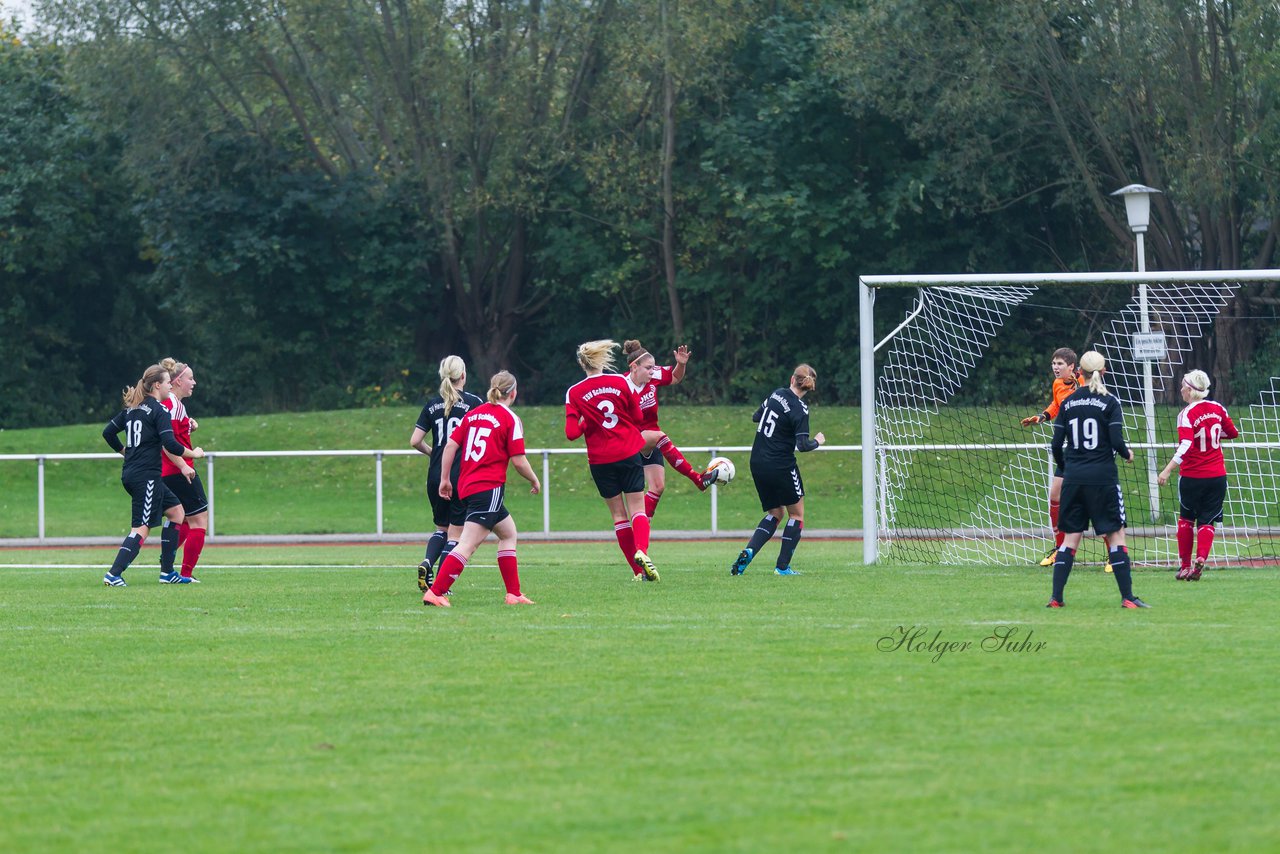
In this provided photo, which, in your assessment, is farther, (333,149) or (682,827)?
(333,149)

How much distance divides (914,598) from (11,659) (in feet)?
19.9

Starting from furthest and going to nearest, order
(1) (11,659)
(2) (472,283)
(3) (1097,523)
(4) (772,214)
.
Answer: (2) (472,283) → (4) (772,214) → (3) (1097,523) → (1) (11,659)

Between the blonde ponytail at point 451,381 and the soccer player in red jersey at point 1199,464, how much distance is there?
5.89 metres

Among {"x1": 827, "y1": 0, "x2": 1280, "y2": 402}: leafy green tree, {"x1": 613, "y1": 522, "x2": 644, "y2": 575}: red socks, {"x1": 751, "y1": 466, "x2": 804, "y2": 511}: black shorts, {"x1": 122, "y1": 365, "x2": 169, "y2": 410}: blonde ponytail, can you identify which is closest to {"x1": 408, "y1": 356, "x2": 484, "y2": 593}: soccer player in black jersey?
{"x1": 613, "y1": 522, "x2": 644, "y2": 575}: red socks

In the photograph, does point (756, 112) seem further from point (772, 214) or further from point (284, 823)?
point (284, 823)

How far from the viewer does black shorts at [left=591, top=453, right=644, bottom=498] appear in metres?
13.0

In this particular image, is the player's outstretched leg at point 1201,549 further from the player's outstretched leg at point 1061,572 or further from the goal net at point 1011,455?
the player's outstretched leg at point 1061,572

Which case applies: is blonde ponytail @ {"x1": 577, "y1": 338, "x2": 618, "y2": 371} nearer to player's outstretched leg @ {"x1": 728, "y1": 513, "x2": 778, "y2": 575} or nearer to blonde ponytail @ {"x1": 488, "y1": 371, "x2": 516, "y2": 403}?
blonde ponytail @ {"x1": 488, "y1": 371, "x2": 516, "y2": 403}

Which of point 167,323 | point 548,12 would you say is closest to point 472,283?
point 548,12

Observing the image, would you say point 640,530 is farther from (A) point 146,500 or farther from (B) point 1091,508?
(A) point 146,500

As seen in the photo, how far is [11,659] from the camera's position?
29.6 feet

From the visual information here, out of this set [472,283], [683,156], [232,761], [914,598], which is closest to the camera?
[232,761]

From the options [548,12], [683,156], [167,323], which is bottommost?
[167,323]

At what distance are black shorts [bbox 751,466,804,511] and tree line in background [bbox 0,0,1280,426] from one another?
1594 cm
